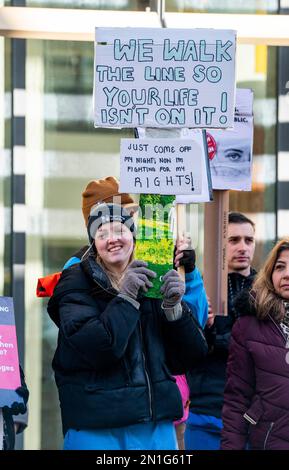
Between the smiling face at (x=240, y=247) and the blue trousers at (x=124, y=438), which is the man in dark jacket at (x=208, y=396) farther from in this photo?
the blue trousers at (x=124, y=438)

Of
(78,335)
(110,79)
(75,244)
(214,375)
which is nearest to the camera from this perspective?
(78,335)

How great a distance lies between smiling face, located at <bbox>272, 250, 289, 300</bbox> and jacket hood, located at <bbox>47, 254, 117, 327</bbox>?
2.80 ft

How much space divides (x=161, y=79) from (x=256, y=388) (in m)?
1.50

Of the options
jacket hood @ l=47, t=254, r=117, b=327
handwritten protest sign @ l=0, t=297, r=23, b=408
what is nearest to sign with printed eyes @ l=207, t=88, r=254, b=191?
jacket hood @ l=47, t=254, r=117, b=327

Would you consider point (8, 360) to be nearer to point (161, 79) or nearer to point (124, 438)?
point (124, 438)

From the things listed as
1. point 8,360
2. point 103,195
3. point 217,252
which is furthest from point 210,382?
point 8,360

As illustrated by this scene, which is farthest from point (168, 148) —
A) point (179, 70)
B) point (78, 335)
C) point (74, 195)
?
point (74, 195)

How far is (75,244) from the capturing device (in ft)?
28.5

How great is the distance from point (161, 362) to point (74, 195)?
3158mm

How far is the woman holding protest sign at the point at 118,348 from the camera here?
5.54m

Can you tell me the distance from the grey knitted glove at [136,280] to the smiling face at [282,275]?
30.2 inches

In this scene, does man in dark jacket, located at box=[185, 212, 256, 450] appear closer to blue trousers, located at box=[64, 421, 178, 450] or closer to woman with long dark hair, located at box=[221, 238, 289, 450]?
woman with long dark hair, located at box=[221, 238, 289, 450]

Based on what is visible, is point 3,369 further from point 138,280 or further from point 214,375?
point 214,375

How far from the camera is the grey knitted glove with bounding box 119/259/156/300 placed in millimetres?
5543
